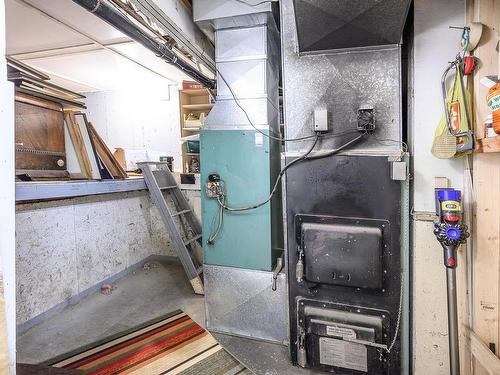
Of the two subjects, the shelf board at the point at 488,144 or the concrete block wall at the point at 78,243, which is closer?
the shelf board at the point at 488,144

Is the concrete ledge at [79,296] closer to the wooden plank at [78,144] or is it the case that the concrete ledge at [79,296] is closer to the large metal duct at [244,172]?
the wooden plank at [78,144]

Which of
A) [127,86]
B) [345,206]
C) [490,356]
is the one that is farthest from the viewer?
[127,86]

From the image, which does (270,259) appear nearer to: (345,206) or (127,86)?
(345,206)

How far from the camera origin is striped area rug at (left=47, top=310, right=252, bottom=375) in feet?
6.10

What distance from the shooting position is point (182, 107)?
169 inches

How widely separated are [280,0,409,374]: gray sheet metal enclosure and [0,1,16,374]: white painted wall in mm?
1314

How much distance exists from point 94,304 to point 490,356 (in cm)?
302

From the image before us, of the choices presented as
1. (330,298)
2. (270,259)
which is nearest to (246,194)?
(270,259)

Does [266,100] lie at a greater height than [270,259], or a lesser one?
greater

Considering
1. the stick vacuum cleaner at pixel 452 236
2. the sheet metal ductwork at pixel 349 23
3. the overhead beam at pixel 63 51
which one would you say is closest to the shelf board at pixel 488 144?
the stick vacuum cleaner at pixel 452 236

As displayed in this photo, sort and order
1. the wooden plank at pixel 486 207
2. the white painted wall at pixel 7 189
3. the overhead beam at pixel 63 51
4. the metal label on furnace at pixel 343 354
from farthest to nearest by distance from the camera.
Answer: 1. the overhead beam at pixel 63 51
2. the metal label on furnace at pixel 343 354
3. the wooden plank at pixel 486 207
4. the white painted wall at pixel 7 189

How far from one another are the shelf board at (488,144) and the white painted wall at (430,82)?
0.27 metres

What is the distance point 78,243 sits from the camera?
283 cm

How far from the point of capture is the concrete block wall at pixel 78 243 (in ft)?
7.66
